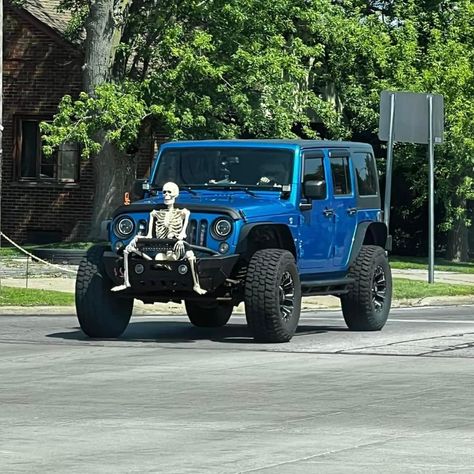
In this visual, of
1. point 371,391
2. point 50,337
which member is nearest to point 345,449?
point 371,391

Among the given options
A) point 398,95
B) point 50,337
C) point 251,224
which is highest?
point 398,95

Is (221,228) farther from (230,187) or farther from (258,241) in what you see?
(230,187)

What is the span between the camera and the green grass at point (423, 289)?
2573 cm

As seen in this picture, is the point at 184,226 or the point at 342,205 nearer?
the point at 184,226

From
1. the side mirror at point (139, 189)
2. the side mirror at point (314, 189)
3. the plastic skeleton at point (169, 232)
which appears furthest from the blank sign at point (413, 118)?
the plastic skeleton at point (169, 232)

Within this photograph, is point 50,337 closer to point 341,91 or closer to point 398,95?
point 398,95

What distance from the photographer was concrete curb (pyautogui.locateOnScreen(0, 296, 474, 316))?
70.9 ft

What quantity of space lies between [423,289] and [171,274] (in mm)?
11028

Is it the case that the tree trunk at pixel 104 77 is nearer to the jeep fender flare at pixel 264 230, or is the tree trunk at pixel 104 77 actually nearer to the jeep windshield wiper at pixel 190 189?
the jeep windshield wiper at pixel 190 189

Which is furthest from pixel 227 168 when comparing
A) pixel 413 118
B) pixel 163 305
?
pixel 413 118

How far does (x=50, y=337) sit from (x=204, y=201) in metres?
2.46

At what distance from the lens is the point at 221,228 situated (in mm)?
16266

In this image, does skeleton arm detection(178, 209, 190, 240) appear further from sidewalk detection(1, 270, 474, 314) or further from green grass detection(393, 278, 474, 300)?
green grass detection(393, 278, 474, 300)

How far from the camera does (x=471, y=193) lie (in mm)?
34875
